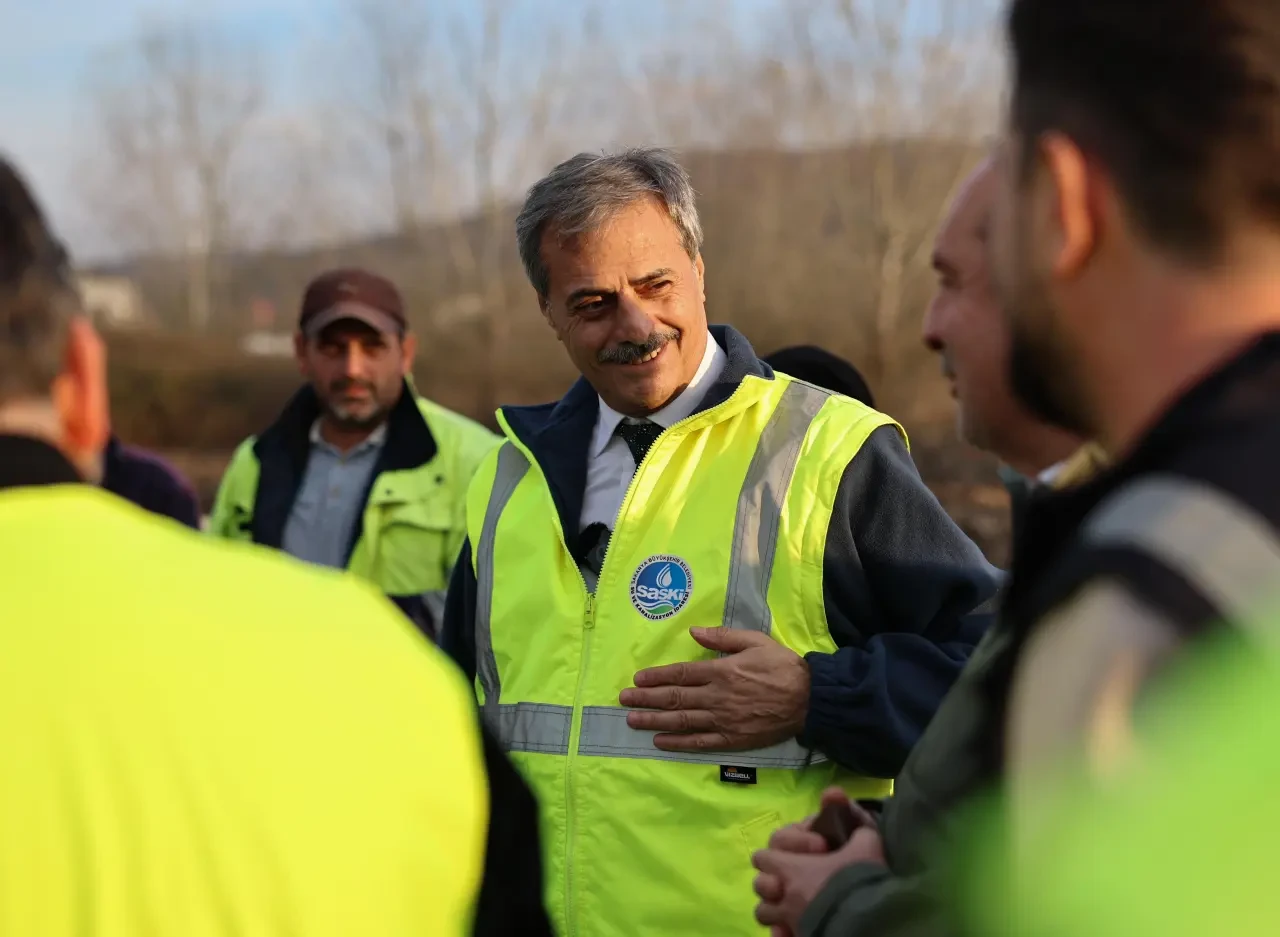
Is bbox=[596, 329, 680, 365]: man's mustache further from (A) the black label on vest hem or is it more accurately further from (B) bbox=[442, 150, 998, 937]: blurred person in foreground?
(A) the black label on vest hem

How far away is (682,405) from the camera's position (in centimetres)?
288

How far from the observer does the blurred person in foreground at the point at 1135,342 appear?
35.8 inches

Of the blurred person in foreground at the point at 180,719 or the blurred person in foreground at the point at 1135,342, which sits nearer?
the blurred person in foreground at the point at 1135,342

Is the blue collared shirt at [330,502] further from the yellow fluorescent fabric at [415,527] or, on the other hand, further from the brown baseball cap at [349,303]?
the brown baseball cap at [349,303]

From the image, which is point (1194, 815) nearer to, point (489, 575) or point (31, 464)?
point (31, 464)

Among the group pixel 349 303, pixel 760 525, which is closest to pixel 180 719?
pixel 760 525

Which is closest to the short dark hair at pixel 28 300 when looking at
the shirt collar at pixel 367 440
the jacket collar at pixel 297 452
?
the jacket collar at pixel 297 452

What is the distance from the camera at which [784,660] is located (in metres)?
2.43

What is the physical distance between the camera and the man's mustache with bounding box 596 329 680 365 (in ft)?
9.33

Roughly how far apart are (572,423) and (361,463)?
5.95 ft

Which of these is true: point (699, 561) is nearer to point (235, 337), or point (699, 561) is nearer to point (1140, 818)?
point (1140, 818)

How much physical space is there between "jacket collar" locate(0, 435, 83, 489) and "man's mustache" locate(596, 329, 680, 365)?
1.74 m

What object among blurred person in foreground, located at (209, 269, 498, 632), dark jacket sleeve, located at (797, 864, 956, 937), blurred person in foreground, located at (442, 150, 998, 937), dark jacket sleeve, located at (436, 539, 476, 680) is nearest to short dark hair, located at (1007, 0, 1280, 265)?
dark jacket sleeve, located at (797, 864, 956, 937)

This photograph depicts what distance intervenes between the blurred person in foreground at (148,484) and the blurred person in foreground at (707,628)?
8.12ft
